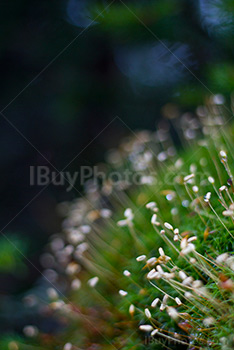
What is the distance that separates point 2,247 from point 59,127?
1704 millimetres

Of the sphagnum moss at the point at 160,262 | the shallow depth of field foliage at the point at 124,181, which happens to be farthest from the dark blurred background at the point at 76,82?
the sphagnum moss at the point at 160,262

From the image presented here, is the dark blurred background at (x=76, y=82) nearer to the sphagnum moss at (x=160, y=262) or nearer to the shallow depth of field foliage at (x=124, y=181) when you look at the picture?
the shallow depth of field foliage at (x=124, y=181)

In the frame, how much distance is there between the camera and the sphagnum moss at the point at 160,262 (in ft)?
3.46

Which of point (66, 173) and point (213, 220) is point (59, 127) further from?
point (213, 220)

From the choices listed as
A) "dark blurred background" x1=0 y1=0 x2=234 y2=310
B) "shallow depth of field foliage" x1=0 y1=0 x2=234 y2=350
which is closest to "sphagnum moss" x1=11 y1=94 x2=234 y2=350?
"shallow depth of field foliage" x1=0 y1=0 x2=234 y2=350

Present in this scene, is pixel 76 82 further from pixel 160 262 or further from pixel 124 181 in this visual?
pixel 160 262

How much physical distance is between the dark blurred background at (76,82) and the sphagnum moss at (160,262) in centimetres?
44

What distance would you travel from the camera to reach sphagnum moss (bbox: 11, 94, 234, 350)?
41.5 inches

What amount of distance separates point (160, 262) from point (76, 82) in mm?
2112

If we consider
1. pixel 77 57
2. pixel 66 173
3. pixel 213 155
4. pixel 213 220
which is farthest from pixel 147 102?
pixel 213 220

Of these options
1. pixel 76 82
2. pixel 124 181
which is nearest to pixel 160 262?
pixel 124 181

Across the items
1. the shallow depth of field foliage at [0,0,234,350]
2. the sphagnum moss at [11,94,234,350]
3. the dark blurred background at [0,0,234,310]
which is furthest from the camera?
the dark blurred background at [0,0,234,310]

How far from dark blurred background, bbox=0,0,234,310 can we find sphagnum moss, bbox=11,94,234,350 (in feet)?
1.44

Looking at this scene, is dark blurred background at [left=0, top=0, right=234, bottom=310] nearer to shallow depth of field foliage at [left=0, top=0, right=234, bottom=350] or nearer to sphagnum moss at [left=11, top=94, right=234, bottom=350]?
shallow depth of field foliage at [left=0, top=0, right=234, bottom=350]
